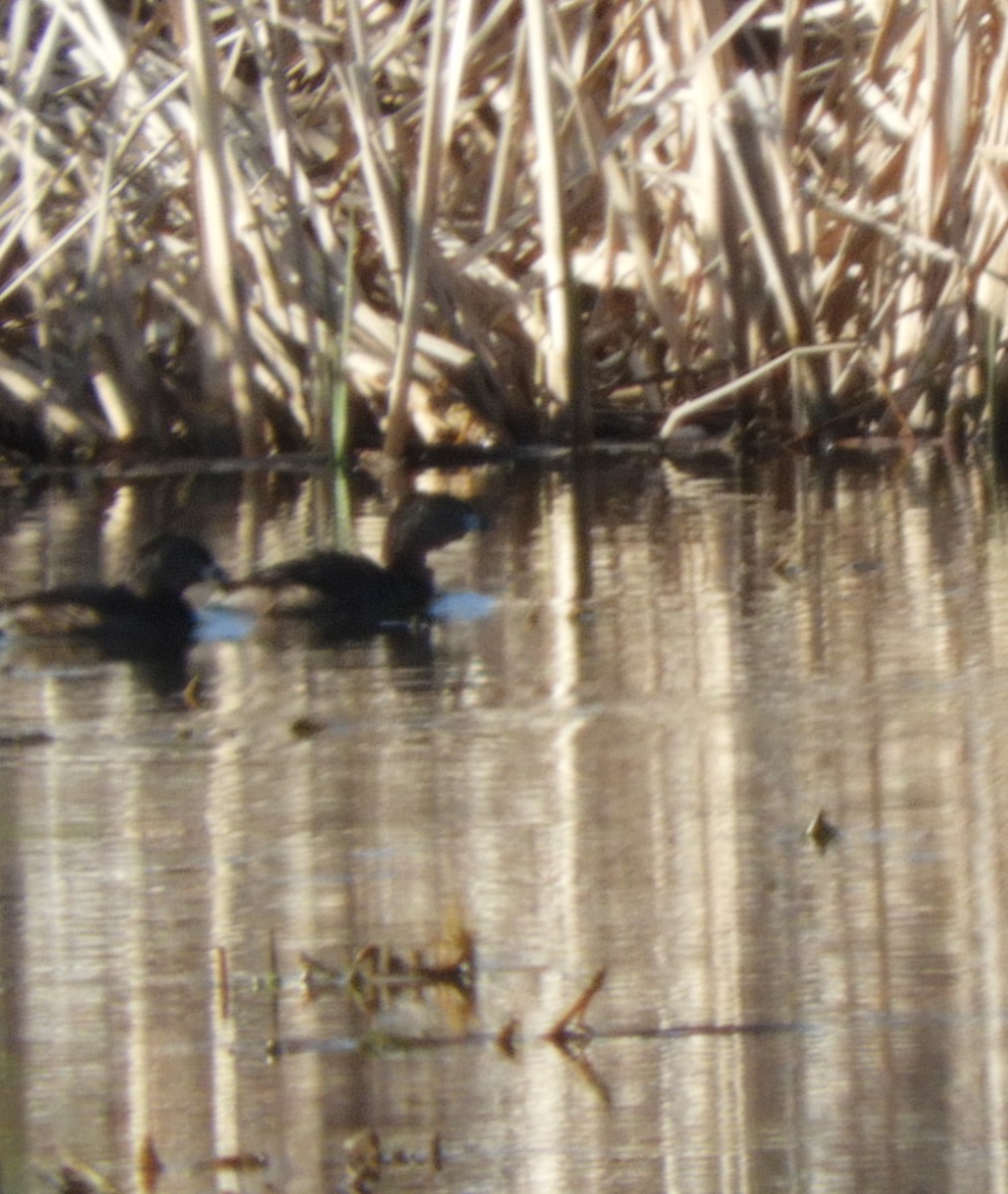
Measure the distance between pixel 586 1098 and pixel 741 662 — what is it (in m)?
2.89

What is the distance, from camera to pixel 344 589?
22.8 feet

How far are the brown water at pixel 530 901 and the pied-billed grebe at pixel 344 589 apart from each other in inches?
7.8

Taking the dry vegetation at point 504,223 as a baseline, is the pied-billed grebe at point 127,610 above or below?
below

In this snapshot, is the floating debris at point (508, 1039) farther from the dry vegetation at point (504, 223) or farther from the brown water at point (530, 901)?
the dry vegetation at point (504, 223)

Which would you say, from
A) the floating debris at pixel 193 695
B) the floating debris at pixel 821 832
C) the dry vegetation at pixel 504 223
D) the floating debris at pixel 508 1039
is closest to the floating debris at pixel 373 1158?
the floating debris at pixel 508 1039

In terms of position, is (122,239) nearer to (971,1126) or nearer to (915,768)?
(915,768)

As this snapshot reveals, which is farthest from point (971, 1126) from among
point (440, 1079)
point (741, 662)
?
point (741, 662)

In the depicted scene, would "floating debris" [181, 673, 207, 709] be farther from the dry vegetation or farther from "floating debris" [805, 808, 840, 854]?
the dry vegetation

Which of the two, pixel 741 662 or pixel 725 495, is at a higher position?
pixel 725 495

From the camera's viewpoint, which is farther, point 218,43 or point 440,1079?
point 218,43

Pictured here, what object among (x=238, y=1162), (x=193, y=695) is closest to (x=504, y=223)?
(x=193, y=695)

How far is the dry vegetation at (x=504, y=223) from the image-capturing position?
409 inches

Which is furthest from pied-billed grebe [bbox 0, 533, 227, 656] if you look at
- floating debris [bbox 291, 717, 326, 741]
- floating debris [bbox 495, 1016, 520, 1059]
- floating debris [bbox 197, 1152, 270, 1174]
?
floating debris [bbox 197, 1152, 270, 1174]

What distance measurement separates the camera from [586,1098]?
2.99 metres
